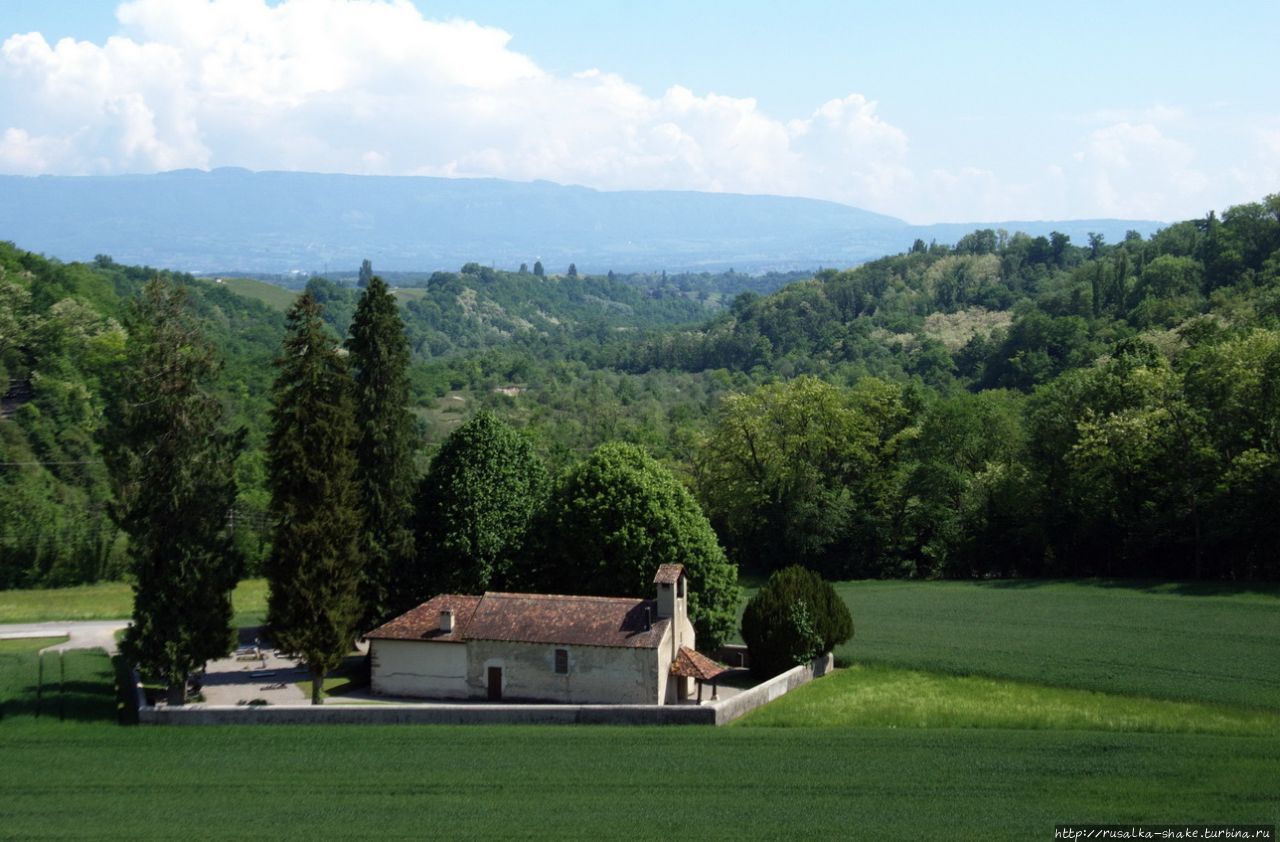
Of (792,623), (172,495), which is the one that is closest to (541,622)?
(792,623)

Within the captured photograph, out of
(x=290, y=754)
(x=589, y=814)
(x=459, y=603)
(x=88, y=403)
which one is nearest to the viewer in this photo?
(x=589, y=814)

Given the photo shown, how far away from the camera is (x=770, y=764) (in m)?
31.1

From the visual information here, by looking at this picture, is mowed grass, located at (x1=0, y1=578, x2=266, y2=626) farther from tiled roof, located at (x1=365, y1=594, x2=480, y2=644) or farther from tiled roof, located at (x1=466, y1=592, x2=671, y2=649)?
tiled roof, located at (x1=466, y1=592, x2=671, y2=649)

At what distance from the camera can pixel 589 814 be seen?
27516 mm

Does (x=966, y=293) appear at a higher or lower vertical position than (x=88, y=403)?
higher

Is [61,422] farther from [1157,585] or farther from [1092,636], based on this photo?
[1092,636]

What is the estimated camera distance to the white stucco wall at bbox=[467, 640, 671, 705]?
39500mm

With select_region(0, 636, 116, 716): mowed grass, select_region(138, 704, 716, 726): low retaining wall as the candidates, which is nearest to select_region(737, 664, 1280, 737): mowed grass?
select_region(138, 704, 716, 726): low retaining wall

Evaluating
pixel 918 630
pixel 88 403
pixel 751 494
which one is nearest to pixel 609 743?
pixel 918 630

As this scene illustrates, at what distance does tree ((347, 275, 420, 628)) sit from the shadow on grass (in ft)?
92.4

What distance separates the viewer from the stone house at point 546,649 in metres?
39.7

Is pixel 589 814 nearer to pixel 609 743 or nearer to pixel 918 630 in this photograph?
pixel 609 743

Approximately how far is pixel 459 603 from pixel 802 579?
1090cm

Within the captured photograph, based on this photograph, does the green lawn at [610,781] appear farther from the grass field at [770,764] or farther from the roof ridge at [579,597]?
the roof ridge at [579,597]
